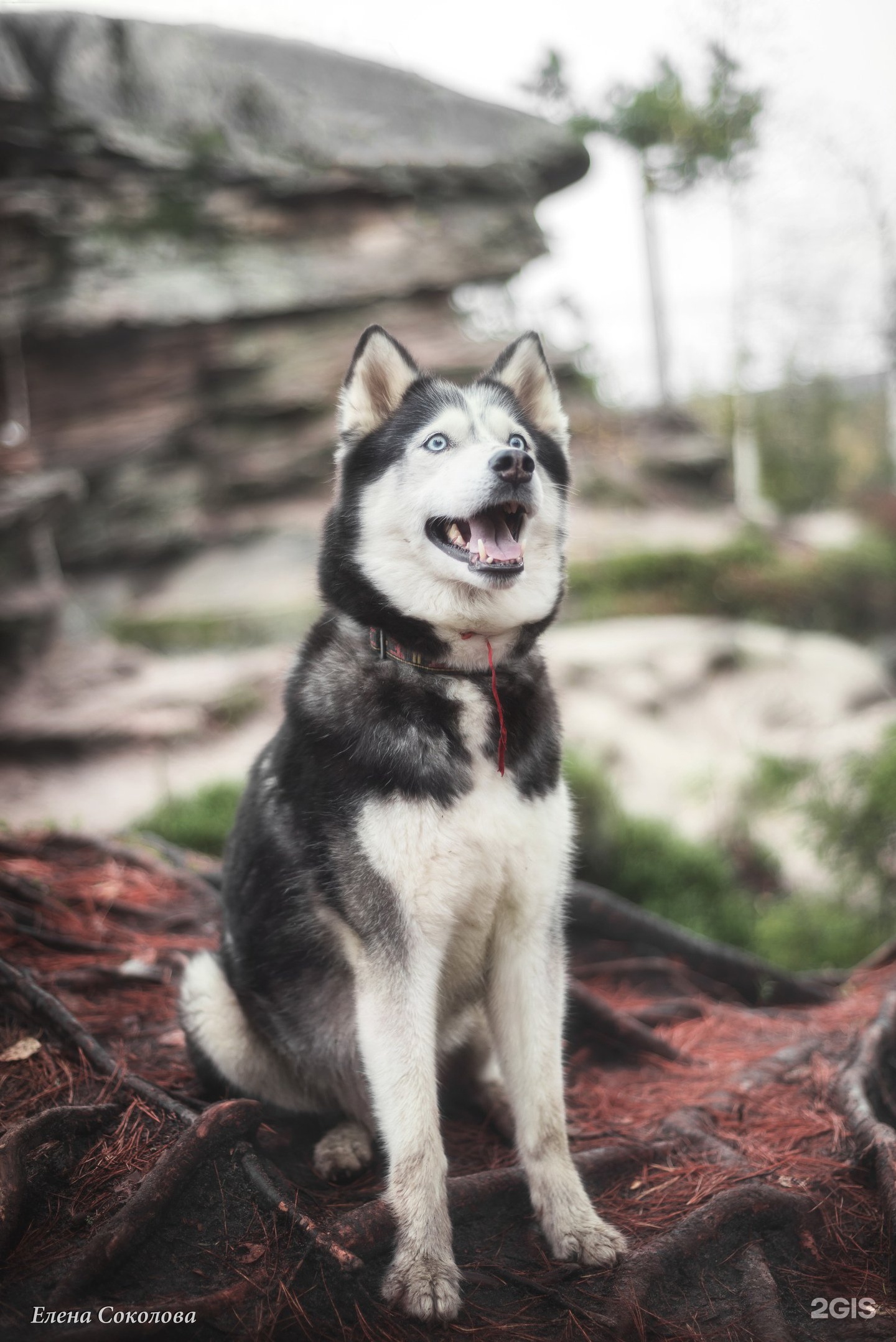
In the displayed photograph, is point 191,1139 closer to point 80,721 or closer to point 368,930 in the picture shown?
point 368,930

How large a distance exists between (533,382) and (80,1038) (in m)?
2.63

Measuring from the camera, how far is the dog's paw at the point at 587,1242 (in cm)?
235

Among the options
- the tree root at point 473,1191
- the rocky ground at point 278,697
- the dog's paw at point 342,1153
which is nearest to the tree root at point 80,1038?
the dog's paw at point 342,1153

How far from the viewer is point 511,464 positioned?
→ 2463 mm

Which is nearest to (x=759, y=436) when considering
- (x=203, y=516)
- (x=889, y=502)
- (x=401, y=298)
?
(x=889, y=502)

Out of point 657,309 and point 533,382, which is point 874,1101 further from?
point 657,309

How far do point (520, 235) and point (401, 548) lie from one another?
37.8ft

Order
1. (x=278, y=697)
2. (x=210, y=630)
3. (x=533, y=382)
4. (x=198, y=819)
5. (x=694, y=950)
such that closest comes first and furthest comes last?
(x=533, y=382) → (x=694, y=950) → (x=198, y=819) → (x=278, y=697) → (x=210, y=630)

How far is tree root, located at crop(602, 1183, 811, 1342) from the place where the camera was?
2186mm

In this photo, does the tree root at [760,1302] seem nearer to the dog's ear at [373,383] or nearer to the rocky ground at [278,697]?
the dog's ear at [373,383]

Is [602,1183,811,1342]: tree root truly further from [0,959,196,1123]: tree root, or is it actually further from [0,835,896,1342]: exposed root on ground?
[0,959,196,1123]: tree root

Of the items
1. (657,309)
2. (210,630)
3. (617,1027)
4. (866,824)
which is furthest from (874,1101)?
(657,309)

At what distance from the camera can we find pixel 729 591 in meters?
11.3

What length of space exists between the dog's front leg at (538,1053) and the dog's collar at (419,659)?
2.05ft
